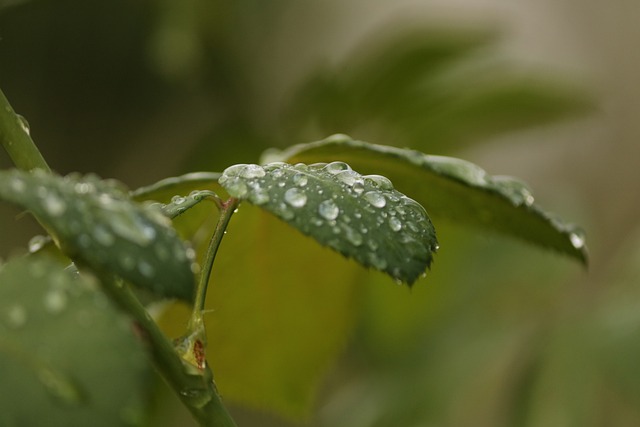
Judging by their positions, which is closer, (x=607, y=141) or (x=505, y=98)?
(x=505, y=98)

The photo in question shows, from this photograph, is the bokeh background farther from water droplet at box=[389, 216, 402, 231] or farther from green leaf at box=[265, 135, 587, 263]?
water droplet at box=[389, 216, 402, 231]

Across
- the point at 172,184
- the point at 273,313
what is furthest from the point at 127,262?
the point at 273,313

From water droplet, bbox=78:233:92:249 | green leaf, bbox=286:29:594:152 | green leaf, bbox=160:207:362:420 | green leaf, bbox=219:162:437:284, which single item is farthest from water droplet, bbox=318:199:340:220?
green leaf, bbox=286:29:594:152

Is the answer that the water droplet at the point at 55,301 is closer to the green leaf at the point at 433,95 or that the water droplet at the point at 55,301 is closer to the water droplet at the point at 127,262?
the water droplet at the point at 127,262

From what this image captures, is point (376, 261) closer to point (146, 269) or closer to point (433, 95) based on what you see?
point (146, 269)

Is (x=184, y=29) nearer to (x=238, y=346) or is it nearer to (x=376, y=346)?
(x=376, y=346)

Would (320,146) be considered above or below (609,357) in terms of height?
above

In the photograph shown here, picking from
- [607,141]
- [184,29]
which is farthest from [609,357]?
[607,141]
